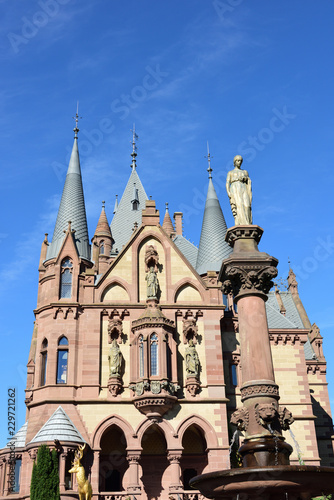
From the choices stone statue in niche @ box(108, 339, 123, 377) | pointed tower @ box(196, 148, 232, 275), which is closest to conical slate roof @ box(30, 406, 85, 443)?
stone statue in niche @ box(108, 339, 123, 377)

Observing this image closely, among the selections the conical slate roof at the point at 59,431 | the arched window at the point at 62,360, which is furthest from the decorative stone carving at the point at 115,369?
the conical slate roof at the point at 59,431

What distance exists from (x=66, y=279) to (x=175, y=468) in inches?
475

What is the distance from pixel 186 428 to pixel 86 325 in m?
7.79

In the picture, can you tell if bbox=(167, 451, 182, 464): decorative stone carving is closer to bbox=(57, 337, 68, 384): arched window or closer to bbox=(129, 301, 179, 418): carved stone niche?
bbox=(129, 301, 179, 418): carved stone niche

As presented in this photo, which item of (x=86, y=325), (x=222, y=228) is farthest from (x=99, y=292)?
(x=222, y=228)

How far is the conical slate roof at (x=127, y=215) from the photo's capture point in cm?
4984

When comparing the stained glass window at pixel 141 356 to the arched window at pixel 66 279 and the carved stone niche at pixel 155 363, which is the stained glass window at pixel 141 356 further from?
the arched window at pixel 66 279

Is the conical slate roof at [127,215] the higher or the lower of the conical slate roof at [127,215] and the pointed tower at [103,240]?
the higher

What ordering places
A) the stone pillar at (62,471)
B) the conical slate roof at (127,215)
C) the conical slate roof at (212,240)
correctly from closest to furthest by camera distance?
the stone pillar at (62,471), the conical slate roof at (212,240), the conical slate roof at (127,215)

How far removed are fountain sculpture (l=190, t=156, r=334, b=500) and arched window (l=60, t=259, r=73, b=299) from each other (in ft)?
60.8

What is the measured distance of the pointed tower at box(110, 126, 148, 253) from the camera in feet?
164

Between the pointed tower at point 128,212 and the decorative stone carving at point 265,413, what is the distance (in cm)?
3516

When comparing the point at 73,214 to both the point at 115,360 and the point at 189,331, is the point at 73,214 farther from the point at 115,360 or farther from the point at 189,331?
the point at 189,331

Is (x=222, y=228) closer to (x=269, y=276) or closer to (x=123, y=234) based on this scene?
(x=123, y=234)
